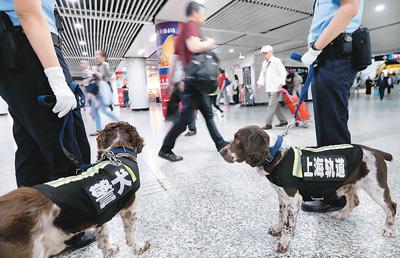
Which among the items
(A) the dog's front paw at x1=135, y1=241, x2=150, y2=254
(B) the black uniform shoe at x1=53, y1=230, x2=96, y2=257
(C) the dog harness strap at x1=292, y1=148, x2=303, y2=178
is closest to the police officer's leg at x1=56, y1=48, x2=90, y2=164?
(B) the black uniform shoe at x1=53, y1=230, x2=96, y2=257

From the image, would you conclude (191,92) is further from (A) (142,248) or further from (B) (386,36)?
(B) (386,36)

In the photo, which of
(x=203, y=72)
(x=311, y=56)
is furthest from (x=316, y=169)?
(x=203, y=72)

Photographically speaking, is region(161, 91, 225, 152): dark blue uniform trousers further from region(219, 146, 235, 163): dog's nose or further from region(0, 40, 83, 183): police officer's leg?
region(0, 40, 83, 183): police officer's leg

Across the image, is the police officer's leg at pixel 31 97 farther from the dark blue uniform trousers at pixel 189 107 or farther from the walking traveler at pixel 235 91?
the walking traveler at pixel 235 91

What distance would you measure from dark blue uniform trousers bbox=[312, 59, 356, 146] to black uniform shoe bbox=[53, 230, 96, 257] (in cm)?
171

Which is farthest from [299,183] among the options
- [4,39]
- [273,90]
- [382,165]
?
[273,90]

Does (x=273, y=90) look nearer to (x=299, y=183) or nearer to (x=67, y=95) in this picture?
(x=299, y=183)

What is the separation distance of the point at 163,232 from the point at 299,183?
91 cm

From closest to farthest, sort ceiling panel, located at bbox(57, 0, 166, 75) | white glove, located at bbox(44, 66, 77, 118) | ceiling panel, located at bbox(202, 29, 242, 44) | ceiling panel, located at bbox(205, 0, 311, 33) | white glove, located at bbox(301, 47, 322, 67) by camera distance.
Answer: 1. white glove, located at bbox(44, 66, 77, 118)
2. white glove, located at bbox(301, 47, 322, 67)
3. ceiling panel, located at bbox(57, 0, 166, 75)
4. ceiling panel, located at bbox(205, 0, 311, 33)
5. ceiling panel, located at bbox(202, 29, 242, 44)

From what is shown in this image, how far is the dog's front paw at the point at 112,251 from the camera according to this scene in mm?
1248

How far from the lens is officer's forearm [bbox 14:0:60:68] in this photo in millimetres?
913

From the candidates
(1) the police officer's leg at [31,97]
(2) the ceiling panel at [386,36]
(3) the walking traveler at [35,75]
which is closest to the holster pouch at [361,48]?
(3) the walking traveler at [35,75]

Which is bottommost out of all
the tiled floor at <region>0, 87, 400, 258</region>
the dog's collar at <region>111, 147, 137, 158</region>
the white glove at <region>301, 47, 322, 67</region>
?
the tiled floor at <region>0, 87, 400, 258</region>

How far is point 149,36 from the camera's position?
9.93 metres
